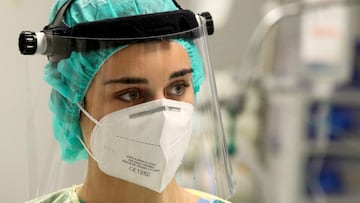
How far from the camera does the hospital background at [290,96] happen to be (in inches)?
78.8

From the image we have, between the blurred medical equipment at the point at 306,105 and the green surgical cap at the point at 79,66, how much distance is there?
3.50ft

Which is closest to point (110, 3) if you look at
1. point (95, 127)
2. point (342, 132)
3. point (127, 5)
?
point (127, 5)

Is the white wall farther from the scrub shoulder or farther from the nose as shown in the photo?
the nose

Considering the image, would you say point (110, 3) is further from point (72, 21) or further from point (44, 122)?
point (44, 122)

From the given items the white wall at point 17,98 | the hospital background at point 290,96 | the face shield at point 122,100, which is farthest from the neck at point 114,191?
Result: the hospital background at point 290,96

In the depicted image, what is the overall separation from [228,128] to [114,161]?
3.51 ft

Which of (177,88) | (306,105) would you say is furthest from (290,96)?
(177,88)

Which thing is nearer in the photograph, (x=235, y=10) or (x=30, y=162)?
(x=30, y=162)

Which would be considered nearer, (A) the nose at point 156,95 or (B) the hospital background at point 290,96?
(A) the nose at point 156,95

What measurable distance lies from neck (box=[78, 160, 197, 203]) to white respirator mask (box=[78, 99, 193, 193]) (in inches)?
0.6

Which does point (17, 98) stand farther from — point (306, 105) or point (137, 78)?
point (306, 105)

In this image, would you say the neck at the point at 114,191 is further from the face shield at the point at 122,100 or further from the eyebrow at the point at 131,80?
the eyebrow at the point at 131,80

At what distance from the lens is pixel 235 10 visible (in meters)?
2.14

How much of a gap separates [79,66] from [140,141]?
152mm
